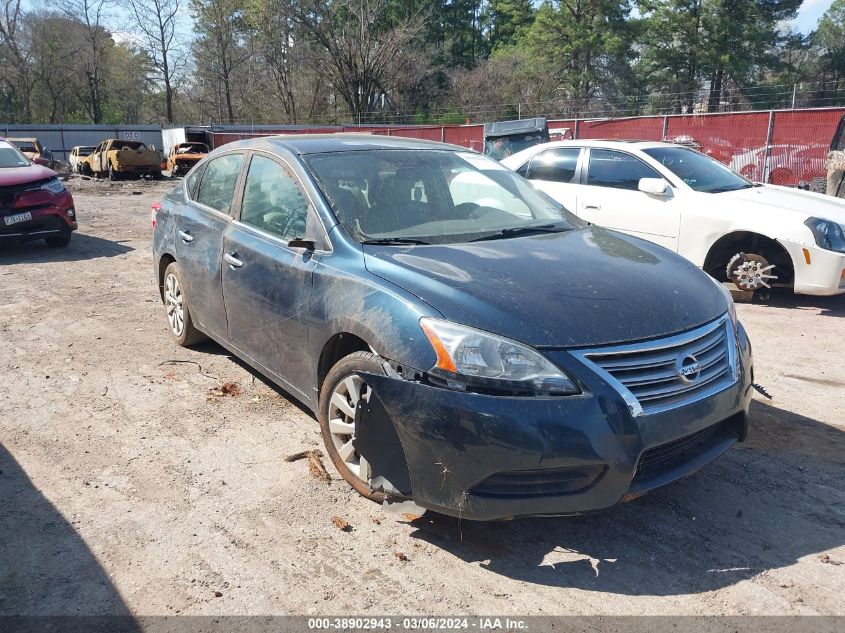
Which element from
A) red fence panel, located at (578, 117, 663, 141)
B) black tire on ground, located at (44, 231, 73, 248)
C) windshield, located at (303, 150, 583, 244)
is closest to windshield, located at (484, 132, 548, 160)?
red fence panel, located at (578, 117, 663, 141)

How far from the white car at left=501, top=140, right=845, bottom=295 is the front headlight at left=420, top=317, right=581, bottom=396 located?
508 cm

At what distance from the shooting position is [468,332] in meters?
2.79

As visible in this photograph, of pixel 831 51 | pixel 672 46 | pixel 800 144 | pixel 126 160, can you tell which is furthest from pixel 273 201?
→ pixel 831 51

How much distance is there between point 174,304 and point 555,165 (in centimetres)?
496

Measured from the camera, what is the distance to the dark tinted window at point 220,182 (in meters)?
4.64

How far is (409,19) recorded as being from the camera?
47812 mm

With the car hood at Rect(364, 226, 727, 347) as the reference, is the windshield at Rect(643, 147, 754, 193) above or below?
above

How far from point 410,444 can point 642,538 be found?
113 centimetres

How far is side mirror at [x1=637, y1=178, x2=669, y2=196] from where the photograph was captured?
23.7ft

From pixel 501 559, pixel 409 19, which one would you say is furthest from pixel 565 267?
pixel 409 19

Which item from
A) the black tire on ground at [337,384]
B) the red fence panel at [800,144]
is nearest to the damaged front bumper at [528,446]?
the black tire on ground at [337,384]

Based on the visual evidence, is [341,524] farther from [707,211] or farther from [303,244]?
[707,211]

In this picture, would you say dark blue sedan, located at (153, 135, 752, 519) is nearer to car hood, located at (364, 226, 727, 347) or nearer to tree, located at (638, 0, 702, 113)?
car hood, located at (364, 226, 727, 347)

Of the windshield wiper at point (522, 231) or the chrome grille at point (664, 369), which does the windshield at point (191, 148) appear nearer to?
the windshield wiper at point (522, 231)
